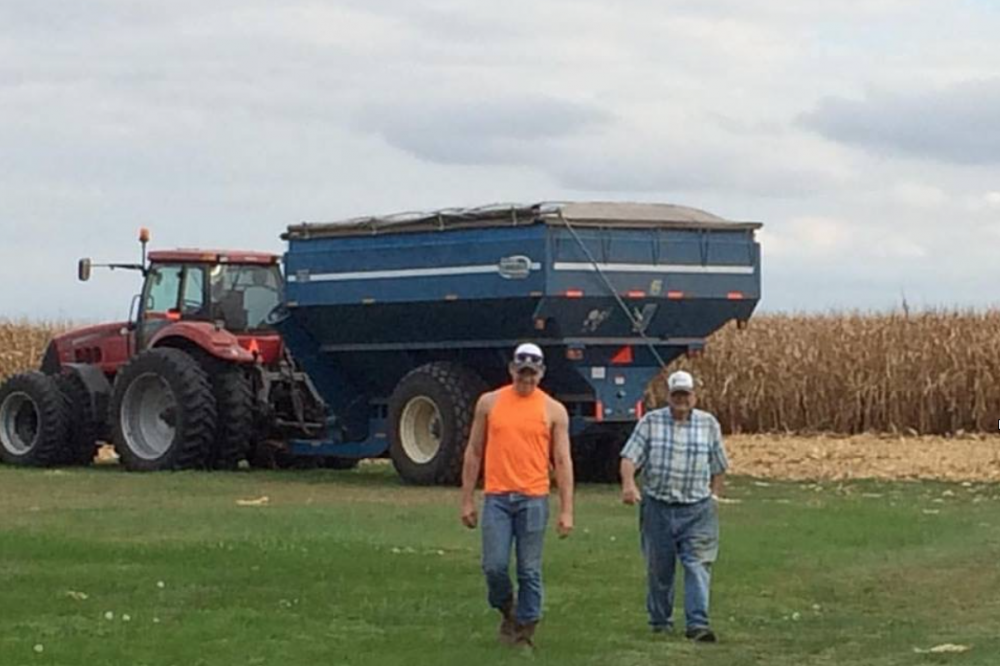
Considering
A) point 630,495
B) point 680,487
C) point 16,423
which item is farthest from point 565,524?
point 16,423

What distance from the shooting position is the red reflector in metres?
25.8

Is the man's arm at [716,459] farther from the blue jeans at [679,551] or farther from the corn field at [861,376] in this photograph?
the corn field at [861,376]

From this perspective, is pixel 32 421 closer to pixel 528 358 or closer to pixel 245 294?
pixel 245 294

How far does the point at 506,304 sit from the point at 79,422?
8.11m

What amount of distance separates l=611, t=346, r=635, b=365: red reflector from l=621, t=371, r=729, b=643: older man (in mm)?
10810

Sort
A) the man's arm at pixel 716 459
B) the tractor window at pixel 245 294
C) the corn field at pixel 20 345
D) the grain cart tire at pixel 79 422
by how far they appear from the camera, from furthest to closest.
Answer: the corn field at pixel 20 345 → the grain cart tire at pixel 79 422 → the tractor window at pixel 245 294 → the man's arm at pixel 716 459

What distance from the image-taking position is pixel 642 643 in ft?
47.4

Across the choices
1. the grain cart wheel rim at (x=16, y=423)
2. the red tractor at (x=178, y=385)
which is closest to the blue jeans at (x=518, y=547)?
the red tractor at (x=178, y=385)

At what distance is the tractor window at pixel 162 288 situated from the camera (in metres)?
29.6

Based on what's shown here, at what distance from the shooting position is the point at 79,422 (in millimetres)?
30578

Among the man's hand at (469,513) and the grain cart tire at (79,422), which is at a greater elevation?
the grain cart tire at (79,422)

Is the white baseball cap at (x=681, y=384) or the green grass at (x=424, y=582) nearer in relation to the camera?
the green grass at (x=424, y=582)

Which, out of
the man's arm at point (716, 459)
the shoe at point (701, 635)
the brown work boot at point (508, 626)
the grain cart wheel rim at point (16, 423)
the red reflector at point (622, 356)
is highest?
the red reflector at point (622, 356)

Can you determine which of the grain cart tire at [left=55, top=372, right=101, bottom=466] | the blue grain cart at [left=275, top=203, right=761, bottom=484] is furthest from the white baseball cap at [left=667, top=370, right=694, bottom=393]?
the grain cart tire at [left=55, top=372, right=101, bottom=466]
